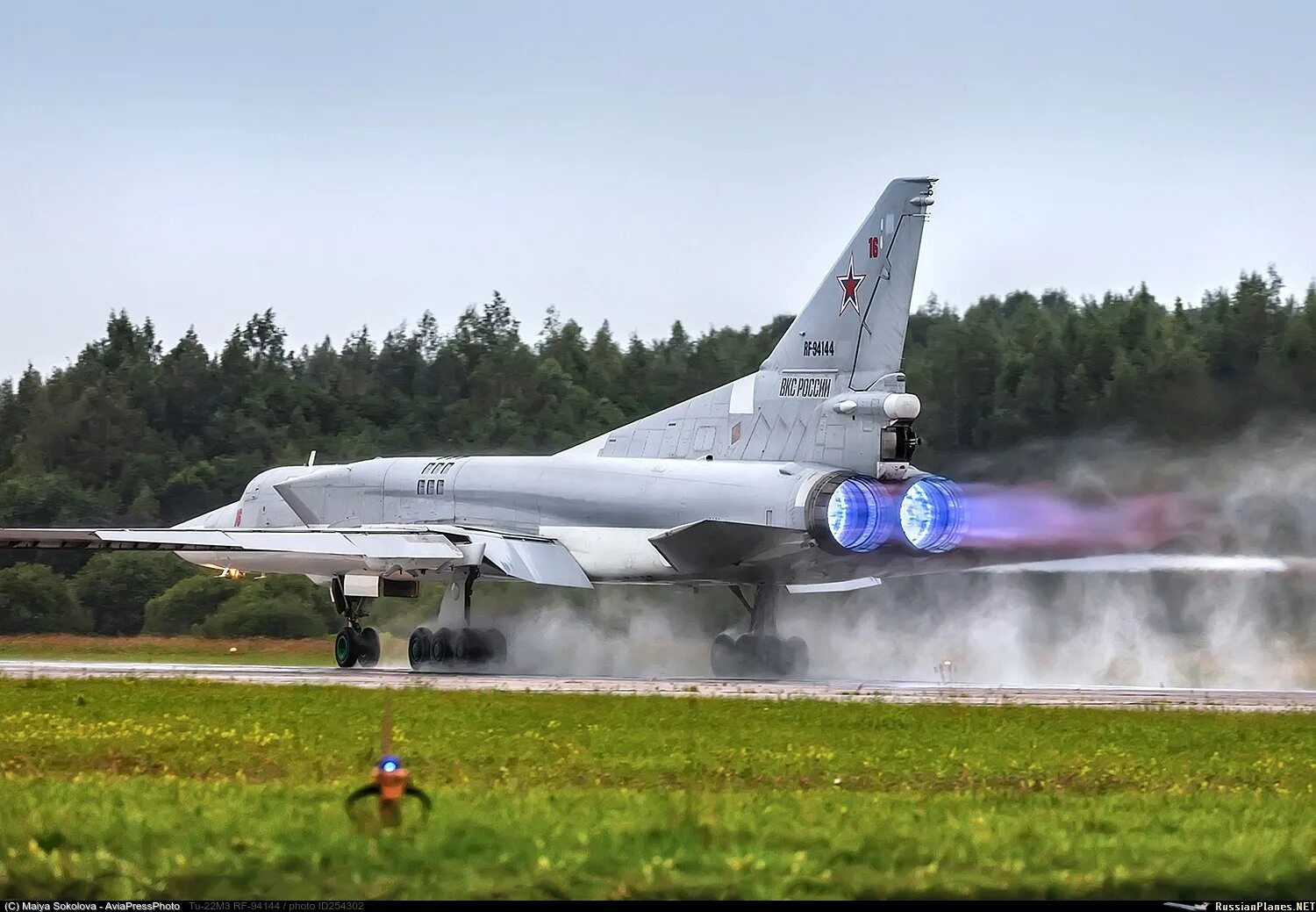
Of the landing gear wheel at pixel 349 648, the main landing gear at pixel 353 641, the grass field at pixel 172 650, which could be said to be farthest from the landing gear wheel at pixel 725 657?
the grass field at pixel 172 650

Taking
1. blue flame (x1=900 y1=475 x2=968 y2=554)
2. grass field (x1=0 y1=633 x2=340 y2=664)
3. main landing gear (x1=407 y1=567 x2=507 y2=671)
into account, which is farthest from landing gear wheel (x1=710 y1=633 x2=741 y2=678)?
grass field (x1=0 y1=633 x2=340 y2=664)

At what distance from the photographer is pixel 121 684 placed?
24.0 meters

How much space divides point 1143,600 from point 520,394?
3611 cm

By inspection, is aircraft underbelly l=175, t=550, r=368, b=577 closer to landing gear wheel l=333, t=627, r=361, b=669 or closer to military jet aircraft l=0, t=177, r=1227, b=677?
military jet aircraft l=0, t=177, r=1227, b=677

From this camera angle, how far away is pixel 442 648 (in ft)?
101

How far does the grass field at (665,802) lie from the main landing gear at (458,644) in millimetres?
10140

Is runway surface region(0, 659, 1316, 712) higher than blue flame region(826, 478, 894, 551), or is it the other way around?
blue flame region(826, 478, 894, 551)

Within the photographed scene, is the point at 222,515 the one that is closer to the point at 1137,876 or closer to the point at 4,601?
the point at 4,601

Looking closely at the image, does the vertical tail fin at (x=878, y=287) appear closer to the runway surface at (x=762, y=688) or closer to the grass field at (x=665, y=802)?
the runway surface at (x=762, y=688)

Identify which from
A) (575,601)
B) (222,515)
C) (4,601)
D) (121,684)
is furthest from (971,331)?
(121,684)

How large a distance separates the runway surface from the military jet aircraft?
5.67 ft

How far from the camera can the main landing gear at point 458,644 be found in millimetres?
30734

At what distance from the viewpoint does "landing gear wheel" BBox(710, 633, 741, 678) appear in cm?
2934

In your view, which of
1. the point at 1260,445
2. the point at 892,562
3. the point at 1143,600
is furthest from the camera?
the point at 1143,600
